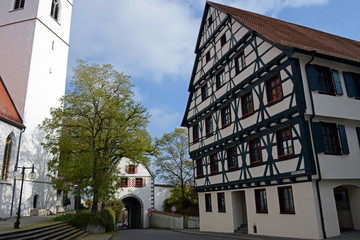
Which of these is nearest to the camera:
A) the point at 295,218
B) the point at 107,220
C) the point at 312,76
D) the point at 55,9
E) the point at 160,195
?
the point at 295,218

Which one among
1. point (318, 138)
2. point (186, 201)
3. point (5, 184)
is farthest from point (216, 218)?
point (5, 184)

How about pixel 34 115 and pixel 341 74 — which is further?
pixel 34 115

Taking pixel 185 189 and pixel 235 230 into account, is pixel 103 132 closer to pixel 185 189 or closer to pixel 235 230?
pixel 235 230

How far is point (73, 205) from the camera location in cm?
4000

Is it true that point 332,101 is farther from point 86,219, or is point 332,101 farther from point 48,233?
point 86,219

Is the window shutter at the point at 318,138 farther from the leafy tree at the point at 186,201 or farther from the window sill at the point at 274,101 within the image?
the leafy tree at the point at 186,201

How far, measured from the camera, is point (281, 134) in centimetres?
1446

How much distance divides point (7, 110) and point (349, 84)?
1060 inches

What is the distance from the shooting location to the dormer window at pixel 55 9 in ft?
115

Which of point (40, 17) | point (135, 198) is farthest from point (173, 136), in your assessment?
point (40, 17)

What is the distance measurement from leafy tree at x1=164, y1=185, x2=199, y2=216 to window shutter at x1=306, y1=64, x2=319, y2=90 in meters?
21.4

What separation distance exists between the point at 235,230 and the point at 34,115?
2300 cm

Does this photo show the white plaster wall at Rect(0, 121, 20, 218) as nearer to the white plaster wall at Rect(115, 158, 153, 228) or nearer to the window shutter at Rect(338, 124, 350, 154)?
the white plaster wall at Rect(115, 158, 153, 228)

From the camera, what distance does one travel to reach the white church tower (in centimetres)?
2892
